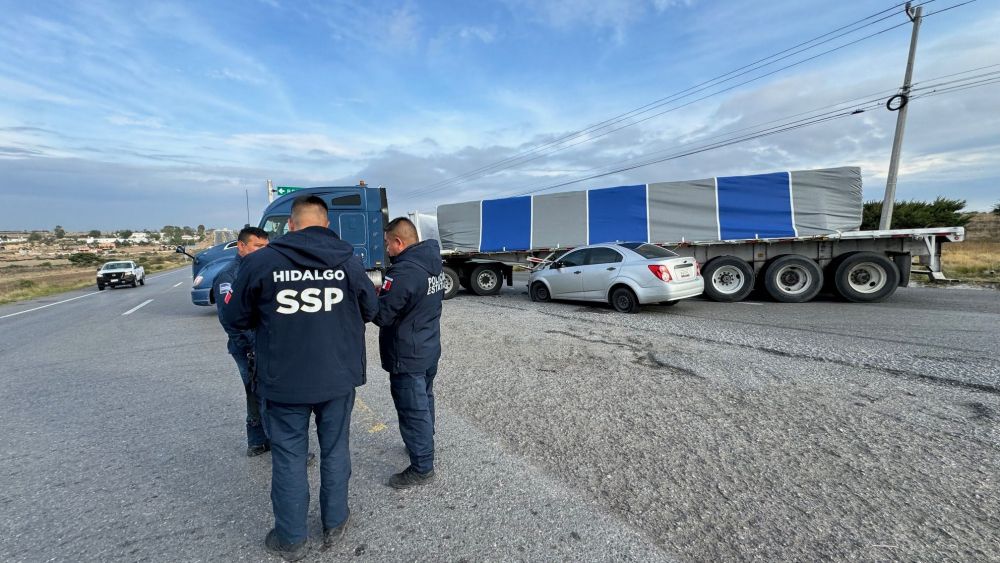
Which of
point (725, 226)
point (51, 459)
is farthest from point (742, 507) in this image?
point (725, 226)

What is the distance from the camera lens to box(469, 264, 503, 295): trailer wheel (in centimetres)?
1287

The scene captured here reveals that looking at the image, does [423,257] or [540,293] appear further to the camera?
[540,293]

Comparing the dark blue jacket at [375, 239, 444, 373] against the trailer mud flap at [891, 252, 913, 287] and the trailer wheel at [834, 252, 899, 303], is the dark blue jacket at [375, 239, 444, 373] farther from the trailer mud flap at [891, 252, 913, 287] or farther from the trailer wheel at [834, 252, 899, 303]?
the trailer mud flap at [891, 252, 913, 287]

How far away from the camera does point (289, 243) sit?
225cm

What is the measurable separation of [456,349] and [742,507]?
176 inches

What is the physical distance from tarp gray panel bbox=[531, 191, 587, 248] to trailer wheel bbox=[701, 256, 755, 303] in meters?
3.09

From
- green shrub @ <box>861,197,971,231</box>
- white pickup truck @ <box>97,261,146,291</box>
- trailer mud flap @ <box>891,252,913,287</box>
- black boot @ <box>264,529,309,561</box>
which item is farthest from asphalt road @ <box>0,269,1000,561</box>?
green shrub @ <box>861,197,971,231</box>

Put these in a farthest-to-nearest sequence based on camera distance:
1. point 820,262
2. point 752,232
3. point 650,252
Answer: point 752,232 < point 820,262 < point 650,252

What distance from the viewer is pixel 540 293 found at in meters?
10.9

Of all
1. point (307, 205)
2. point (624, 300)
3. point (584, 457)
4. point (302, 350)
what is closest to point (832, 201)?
point (624, 300)

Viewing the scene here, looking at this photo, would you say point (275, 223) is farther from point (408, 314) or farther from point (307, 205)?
point (307, 205)

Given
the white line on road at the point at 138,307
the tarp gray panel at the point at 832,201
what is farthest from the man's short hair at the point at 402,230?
the white line on road at the point at 138,307

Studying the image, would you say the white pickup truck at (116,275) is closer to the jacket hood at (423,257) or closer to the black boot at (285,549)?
the jacket hood at (423,257)

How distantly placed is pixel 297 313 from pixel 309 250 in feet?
1.04
